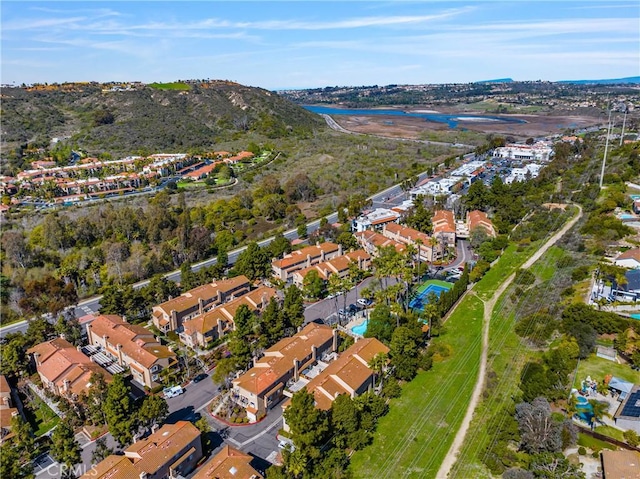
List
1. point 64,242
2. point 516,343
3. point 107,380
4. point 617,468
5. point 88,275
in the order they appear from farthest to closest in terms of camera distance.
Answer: point 64,242, point 88,275, point 516,343, point 107,380, point 617,468

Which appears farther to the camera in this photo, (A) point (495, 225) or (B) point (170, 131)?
(B) point (170, 131)

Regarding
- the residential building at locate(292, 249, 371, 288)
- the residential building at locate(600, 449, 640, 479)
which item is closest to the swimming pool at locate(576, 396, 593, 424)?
the residential building at locate(600, 449, 640, 479)

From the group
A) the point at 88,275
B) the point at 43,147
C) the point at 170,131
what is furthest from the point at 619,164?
the point at 43,147

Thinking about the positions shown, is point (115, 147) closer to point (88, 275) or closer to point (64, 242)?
point (64, 242)

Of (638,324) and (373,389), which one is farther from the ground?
(638,324)

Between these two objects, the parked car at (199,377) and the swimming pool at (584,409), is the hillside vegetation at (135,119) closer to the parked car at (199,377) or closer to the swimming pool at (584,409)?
the parked car at (199,377)

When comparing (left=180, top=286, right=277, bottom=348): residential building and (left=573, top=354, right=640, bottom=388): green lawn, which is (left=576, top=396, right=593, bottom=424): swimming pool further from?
(left=180, top=286, right=277, bottom=348): residential building

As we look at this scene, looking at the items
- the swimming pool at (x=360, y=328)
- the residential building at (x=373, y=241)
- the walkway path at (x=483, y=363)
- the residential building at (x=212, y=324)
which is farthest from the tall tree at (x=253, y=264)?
the walkway path at (x=483, y=363)
